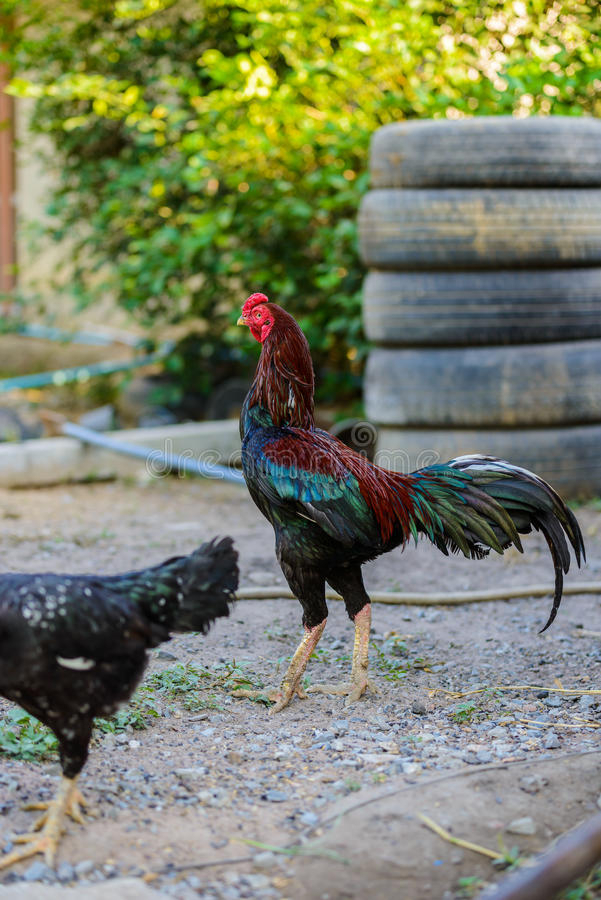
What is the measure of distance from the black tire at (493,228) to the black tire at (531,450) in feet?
3.87

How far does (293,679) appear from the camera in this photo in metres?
3.93

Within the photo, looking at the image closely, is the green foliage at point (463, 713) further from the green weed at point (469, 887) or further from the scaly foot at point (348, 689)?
the green weed at point (469, 887)

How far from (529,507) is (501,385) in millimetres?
2946

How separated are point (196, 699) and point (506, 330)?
3.90m

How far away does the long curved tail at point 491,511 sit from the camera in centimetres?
392

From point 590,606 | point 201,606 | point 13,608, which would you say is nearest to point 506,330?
point 590,606

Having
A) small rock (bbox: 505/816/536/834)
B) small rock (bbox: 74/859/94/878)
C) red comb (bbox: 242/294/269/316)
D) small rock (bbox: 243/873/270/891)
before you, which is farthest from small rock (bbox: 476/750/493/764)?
red comb (bbox: 242/294/269/316)

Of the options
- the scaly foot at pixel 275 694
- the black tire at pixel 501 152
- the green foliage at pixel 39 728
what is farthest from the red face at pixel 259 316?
the black tire at pixel 501 152

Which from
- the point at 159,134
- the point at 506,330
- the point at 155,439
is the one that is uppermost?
the point at 159,134

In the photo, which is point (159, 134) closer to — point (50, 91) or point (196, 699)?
point (50, 91)

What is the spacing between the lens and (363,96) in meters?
8.54

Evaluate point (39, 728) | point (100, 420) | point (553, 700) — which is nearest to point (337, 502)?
point (553, 700)

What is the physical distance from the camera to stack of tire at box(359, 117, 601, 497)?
6789mm

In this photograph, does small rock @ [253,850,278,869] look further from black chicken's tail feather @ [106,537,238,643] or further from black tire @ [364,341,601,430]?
black tire @ [364,341,601,430]
